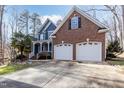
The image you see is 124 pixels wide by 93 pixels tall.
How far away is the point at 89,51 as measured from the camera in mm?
5387

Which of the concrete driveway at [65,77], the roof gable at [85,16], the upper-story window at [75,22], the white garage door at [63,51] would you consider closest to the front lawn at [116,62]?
the concrete driveway at [65,77]

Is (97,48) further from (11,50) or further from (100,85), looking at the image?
(11,50)

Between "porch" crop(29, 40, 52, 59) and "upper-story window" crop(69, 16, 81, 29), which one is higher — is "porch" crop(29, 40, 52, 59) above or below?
below

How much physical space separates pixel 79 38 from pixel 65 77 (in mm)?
948

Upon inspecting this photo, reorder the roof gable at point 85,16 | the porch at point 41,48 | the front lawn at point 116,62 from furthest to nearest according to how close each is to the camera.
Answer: the porch at point 41,48 → the roof gable at point 85,16 → the front lawn at point 116,62

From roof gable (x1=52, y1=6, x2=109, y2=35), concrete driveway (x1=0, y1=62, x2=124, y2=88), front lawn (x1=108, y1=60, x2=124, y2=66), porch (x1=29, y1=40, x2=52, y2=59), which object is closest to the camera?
concrete driveway (x1=0, y1=62, x2=124, y2=88)

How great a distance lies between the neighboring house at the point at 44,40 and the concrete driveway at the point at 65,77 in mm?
330

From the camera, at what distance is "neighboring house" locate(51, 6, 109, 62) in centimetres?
510

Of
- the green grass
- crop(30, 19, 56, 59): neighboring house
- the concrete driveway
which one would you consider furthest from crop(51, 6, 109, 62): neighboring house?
the green grass

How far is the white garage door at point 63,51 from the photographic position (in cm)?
533

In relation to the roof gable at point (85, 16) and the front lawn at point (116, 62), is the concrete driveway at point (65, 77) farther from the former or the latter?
the roof gable at point (85, 16)

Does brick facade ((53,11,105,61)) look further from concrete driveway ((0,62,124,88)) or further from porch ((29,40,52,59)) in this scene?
concrete driveway ((0,62,124,88))

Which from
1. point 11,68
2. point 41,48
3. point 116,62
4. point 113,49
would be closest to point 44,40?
point 41,48

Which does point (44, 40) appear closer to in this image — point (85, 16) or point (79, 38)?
point (79, 38)
